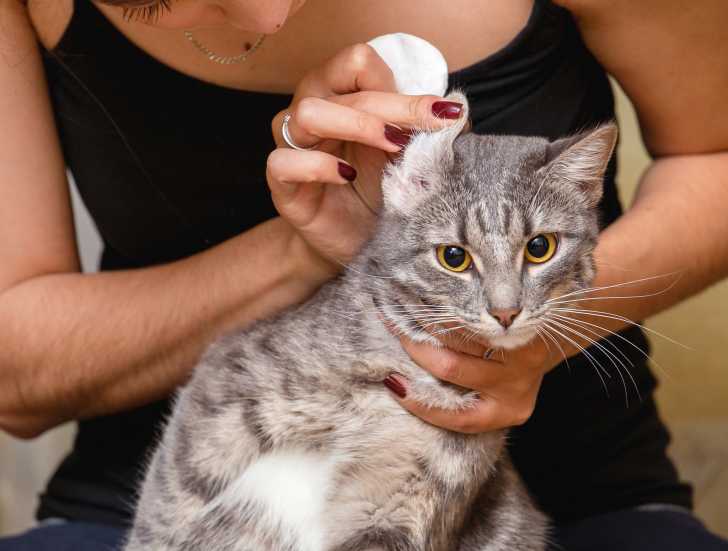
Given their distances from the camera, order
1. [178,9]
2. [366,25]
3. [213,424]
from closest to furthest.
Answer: [178,9]
[213,424]
[366,25]

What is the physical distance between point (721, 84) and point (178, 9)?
2.70 ft

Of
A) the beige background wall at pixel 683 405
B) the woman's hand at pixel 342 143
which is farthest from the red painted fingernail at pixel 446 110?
the beige background wall at pixel 683 405

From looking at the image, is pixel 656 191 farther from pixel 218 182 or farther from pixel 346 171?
pixel 218 182

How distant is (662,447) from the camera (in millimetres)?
1514

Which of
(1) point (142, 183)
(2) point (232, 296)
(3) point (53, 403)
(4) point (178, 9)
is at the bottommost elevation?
(3) point (53, 403)

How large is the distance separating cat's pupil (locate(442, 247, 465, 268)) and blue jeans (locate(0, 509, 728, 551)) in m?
0.50

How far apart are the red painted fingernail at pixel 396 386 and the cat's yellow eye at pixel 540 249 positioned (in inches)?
9.0

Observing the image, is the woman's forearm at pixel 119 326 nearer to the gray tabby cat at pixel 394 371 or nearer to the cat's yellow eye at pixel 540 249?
the gray tabby cat at pixel 394 371

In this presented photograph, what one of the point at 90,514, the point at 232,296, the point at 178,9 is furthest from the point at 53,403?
the point at 178,9

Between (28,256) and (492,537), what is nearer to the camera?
(492,537)

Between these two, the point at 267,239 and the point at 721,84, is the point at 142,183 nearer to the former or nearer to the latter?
the point at 267,239

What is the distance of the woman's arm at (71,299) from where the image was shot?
1364mm

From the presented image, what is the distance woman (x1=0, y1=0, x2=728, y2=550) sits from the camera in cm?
130

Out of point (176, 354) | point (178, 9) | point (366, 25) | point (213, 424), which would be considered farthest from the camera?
point (176, 354)
